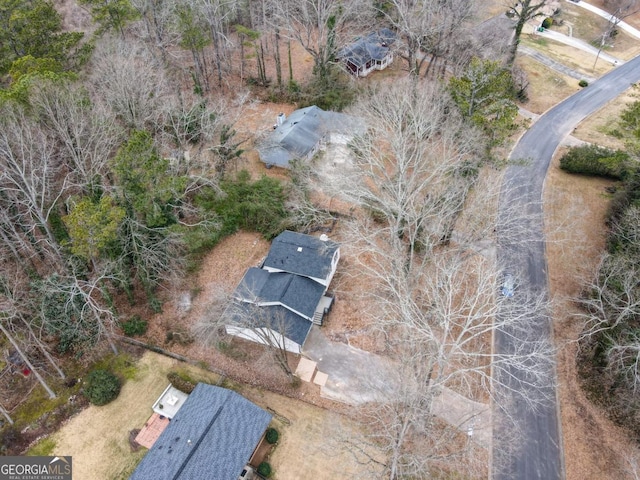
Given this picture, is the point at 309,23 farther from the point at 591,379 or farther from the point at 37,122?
the point at 591,379

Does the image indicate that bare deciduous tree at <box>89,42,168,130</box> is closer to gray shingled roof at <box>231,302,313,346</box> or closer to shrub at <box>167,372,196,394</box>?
gray shingled roof at <box>231,302,313,346</box>

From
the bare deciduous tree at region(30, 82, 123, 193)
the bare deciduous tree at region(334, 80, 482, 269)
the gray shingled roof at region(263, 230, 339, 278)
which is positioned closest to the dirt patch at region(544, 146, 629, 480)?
the bare deciduous tree at region(334, 80, 482, 269)

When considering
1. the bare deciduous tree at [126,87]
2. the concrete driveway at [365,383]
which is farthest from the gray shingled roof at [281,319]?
the bare deciduous tree at [126,87]

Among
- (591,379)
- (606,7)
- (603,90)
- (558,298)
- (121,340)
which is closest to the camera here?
(591,379)

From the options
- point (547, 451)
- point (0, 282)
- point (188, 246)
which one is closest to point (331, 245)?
point (188, 246)

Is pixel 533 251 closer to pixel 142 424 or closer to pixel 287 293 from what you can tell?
pixel 287 293

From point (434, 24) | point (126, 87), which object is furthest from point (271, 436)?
point (434, 24)

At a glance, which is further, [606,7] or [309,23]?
[606,7]
